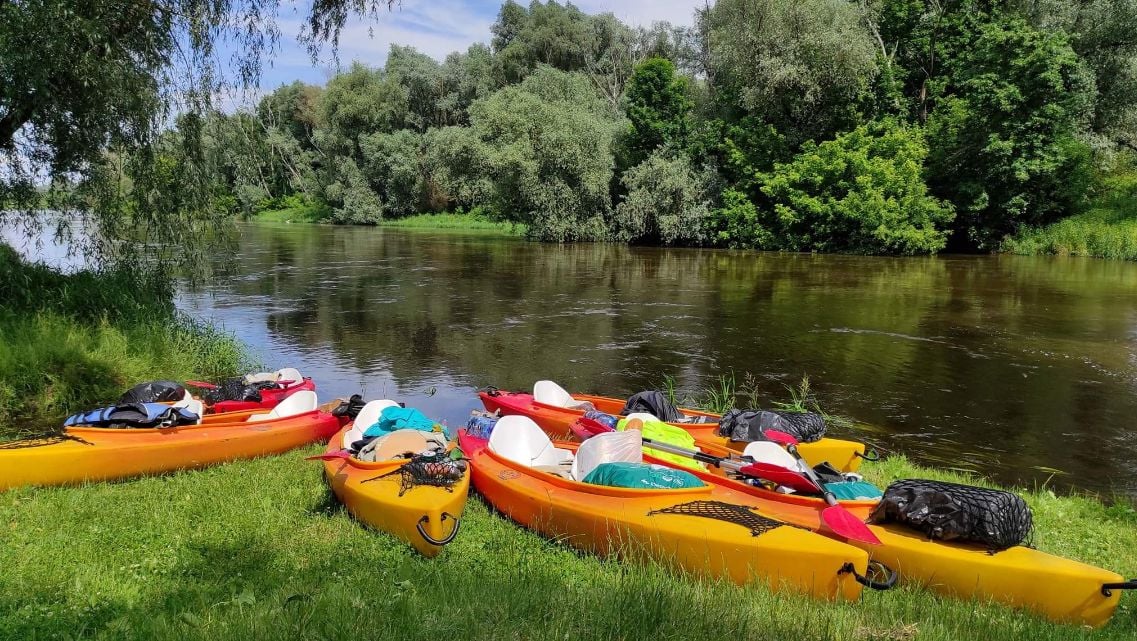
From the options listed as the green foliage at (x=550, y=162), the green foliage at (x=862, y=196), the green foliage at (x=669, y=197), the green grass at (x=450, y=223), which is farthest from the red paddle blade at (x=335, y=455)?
the green grass at (x=450, y=223)

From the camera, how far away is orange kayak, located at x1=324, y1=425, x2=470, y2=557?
418cm

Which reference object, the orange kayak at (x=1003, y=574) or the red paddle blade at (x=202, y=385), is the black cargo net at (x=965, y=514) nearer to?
the orange kayak at (x=1003, y=574)

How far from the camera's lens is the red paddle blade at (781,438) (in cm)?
584

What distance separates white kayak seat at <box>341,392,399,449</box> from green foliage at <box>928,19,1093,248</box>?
2425 cm

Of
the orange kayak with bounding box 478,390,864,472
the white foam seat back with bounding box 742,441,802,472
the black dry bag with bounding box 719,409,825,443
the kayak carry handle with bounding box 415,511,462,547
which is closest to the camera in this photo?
the kayak carry handle with bounding box 415,511,462,547

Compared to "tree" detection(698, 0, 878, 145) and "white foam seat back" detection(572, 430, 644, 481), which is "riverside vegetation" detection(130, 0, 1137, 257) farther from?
"white foam seat back" detection(572, 430, 644, 481)

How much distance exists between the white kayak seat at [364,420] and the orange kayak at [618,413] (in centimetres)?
149

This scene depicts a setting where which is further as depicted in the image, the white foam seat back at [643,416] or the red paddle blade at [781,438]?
the white foam seat back at [643,416]

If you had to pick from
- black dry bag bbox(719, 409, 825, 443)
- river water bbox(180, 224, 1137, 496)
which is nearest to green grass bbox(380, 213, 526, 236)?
river water bbox(180, 224, 1137, 496)

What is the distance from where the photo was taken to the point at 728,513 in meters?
4.17

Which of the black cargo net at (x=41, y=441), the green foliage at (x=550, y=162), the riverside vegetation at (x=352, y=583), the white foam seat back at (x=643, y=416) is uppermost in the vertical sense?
the green foliage at (x=550, y=162)

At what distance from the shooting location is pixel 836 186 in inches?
1019

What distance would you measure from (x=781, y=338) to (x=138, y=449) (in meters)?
9.56

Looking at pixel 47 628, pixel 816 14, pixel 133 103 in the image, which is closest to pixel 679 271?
pixel 816 14
